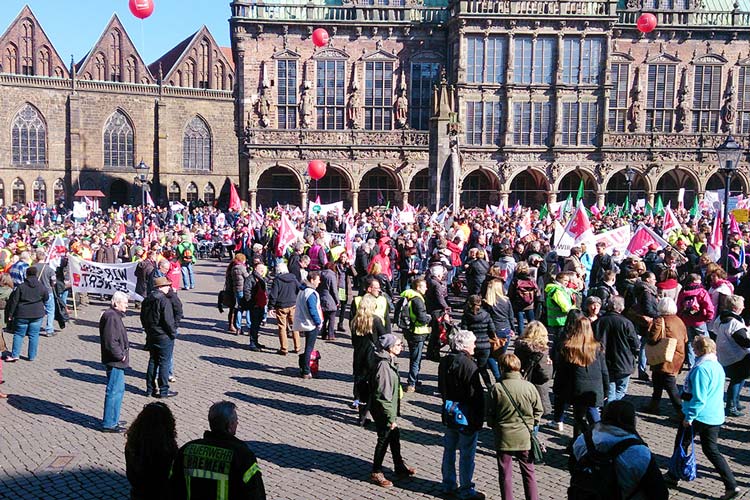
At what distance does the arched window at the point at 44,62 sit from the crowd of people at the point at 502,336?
146 feet

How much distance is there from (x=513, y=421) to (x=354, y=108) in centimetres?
3840

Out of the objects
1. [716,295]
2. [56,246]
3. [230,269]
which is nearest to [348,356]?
[230,269]

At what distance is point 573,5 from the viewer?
41.5 metres

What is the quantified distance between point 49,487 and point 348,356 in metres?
6.32

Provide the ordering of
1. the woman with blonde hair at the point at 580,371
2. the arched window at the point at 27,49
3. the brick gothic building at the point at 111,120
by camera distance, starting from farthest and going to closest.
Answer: the arched window at the point at 27,49
the brick gothic building at the point at 111,120
the woman with blonde hair at the point at 580,371

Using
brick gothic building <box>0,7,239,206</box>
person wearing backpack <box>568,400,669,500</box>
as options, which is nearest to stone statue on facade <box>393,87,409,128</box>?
Answer: brick gothic building <box>0,7,239,206</box>

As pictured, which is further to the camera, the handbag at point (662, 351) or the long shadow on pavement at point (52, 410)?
the long shadow on pavement at point (52, 410)

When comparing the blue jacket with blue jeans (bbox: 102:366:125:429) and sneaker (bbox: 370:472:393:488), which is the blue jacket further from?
blue jeans (bbox: 102:366:125:429)

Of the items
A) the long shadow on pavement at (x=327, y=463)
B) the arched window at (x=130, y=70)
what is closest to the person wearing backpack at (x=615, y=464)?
A: the long shadow on pavement at (x=327, y=463)

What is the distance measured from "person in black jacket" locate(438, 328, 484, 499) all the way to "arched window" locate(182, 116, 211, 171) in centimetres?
5624

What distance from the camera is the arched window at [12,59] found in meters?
56.4

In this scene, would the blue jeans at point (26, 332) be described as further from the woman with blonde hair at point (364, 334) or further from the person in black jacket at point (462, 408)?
the person in black jacket at point (462, 408)

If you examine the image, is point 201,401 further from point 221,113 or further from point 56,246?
point 221,113

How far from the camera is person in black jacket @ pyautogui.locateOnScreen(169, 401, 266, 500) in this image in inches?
171
